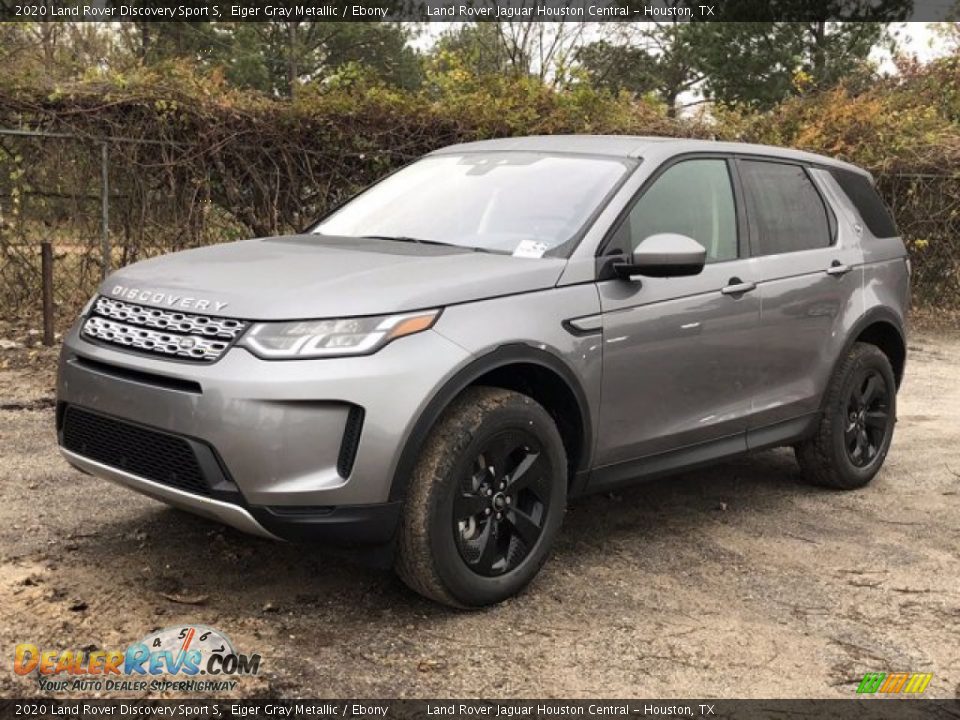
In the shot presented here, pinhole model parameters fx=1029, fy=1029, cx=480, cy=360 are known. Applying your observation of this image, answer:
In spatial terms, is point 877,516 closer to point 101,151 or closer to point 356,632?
point 356,632

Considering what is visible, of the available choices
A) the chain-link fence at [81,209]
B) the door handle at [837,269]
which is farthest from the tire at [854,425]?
the chain-link fence at [81,209]

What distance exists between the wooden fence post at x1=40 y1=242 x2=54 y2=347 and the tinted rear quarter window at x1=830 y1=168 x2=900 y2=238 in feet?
19.9

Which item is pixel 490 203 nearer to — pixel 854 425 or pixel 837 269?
pixel 837 269

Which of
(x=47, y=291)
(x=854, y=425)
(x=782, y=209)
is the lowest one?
(x=854, y=425)

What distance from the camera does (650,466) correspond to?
A: 14.2 ft

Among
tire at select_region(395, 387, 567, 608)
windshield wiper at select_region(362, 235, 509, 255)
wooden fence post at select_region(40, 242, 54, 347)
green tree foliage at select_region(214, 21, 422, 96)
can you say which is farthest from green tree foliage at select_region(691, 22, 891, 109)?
tire at select_region(395, 387, 567, 608)

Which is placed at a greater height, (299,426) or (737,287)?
(737,287)

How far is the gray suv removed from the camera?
10.7 feet

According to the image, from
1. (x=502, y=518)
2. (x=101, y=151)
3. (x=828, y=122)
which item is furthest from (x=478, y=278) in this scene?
(x=828, y=122)

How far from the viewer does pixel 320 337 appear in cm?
329

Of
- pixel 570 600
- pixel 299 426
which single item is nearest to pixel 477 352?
pixel 299 426

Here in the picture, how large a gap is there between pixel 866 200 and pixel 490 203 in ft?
8.42

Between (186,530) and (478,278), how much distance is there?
179cm

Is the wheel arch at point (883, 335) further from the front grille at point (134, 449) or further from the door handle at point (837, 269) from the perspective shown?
the front grille at point (134, 449)
